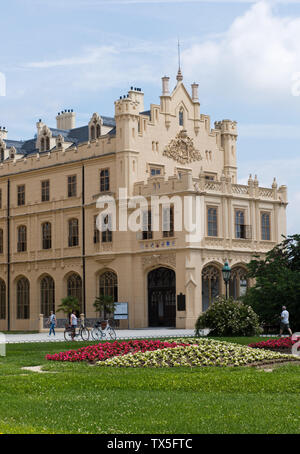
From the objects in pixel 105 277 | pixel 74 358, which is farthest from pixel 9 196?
pixel 74 358

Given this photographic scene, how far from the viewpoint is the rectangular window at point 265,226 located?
180ft

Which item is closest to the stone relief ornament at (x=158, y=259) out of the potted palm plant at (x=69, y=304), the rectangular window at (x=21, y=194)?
the potted palm plant at (x=69, y=304)

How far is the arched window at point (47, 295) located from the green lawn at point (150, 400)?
38168 mm

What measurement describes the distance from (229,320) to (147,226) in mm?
19589

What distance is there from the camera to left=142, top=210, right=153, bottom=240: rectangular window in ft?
172

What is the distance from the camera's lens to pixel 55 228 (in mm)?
58594

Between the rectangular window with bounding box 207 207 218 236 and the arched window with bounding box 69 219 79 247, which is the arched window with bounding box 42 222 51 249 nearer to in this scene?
the arched window with bounding box 69 219 79 247

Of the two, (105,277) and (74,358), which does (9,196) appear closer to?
(105,277)

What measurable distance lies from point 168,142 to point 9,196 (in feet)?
47.3

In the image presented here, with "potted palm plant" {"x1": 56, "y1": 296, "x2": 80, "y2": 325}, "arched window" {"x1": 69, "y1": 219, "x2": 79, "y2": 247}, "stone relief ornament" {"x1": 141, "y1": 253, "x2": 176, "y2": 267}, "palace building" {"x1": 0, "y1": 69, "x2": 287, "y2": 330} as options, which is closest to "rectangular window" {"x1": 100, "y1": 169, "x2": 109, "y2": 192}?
"palace building" {"x1": 0, "y1": 69, "x2": 287, "y2": 330}

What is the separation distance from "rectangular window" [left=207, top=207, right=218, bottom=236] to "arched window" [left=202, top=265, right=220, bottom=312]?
7.36 feet

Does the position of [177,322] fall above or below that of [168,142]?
below

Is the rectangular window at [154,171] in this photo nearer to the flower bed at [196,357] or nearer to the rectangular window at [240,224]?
the rectangular window at [240,224]

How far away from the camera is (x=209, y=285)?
170 feet
